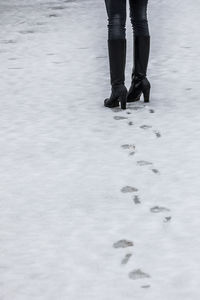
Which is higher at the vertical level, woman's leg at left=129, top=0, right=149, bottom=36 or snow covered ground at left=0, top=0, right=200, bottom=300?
woman's leg at left=129, top=0, right=149, bottom=36

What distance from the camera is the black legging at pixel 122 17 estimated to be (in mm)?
5375

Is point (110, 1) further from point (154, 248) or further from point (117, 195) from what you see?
point (154, 248)

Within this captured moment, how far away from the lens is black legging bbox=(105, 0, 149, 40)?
538 centimetres

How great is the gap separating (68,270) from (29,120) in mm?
2526

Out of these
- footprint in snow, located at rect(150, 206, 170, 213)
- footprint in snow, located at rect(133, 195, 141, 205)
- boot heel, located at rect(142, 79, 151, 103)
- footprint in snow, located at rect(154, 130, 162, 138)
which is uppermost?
boot heel, located at rect(142, 79, 151, 103)

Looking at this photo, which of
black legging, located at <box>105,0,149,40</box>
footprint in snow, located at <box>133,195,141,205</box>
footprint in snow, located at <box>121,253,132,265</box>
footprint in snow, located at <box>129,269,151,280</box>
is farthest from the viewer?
black legging, located at <box>105,0,149,40</box>

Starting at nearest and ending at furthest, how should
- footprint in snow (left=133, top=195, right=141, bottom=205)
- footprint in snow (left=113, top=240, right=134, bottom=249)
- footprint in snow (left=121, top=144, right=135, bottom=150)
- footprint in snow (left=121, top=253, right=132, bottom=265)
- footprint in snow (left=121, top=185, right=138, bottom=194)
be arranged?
1. footprint in snow (left=121, top=253, right=132, bottom=265)
2. footprint in snow (left=113, top=240, right=134, bottom=249)
3. footprint in snow (left=133, top=195, right=141, bottom=205)
4. footprint in snow (left=121, top=185, right=138, bottom=194)
5. footprint in snow (left=121, top=144, right=135, bottom=150)

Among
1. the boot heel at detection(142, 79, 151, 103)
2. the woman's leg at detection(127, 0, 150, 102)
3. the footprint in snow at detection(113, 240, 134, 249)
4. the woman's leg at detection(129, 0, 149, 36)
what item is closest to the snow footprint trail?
the footprint in snow at detection(113, 240, 134, 249)

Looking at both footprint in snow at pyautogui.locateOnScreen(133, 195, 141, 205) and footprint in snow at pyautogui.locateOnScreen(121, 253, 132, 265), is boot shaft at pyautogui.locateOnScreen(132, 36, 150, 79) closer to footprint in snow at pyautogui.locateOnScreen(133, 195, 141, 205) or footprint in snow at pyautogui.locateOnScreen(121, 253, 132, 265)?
footprint in snow at pyautogui.locateOnScreen(133, 195, 141, 205)

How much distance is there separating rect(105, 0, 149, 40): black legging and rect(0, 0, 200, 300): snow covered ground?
0.59m

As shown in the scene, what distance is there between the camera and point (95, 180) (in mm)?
4262

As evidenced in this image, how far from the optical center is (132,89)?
576cm

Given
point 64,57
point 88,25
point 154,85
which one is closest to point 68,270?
point 154,85

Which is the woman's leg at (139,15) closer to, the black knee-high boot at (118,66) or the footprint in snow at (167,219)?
the black knee-high boot at (118,66)
